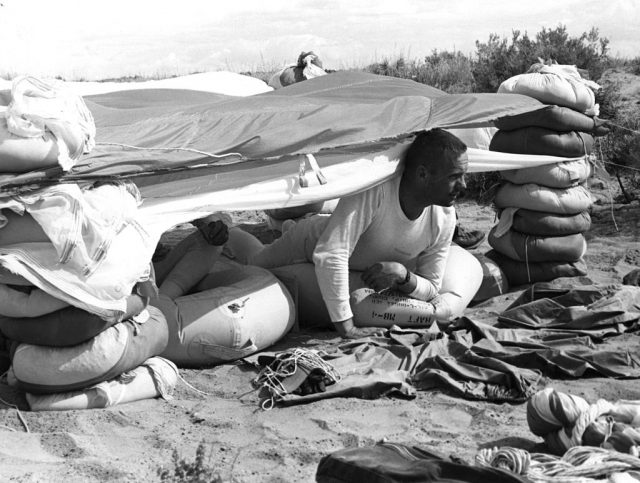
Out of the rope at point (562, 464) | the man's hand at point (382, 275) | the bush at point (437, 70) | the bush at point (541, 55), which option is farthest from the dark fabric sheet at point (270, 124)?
the bush at point (437, 70)

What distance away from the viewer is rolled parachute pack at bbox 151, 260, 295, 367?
4.75m

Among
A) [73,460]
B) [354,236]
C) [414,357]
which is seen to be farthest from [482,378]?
[73,460]

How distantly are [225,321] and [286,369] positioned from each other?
1.68 ft

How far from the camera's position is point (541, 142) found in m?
6.05

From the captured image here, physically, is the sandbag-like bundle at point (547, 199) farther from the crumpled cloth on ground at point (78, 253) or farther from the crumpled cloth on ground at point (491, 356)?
the crumpled cloth on ground at point (78, 253)

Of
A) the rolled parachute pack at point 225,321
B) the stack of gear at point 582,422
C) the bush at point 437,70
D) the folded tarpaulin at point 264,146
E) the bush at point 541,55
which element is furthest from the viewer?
the bush at point 437,70

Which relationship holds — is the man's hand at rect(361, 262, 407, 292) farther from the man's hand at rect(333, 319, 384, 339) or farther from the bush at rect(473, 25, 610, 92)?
the bush at rect(473, 25, 610, 92)

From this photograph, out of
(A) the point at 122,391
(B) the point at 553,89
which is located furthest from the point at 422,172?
(A) the point at 122,391

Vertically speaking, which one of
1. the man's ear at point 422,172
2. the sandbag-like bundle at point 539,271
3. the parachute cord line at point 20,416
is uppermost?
the man's ear at point 422,172

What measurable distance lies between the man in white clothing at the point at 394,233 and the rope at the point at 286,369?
67 centimetres

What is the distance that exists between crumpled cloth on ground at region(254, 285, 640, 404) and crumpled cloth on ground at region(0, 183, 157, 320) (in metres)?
0.93

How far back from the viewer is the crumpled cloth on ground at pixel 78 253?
392cm

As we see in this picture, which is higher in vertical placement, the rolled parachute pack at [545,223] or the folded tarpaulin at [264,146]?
the folded tarpaulin at [264,146]

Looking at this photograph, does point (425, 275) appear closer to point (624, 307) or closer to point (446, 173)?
point (446, 173)
